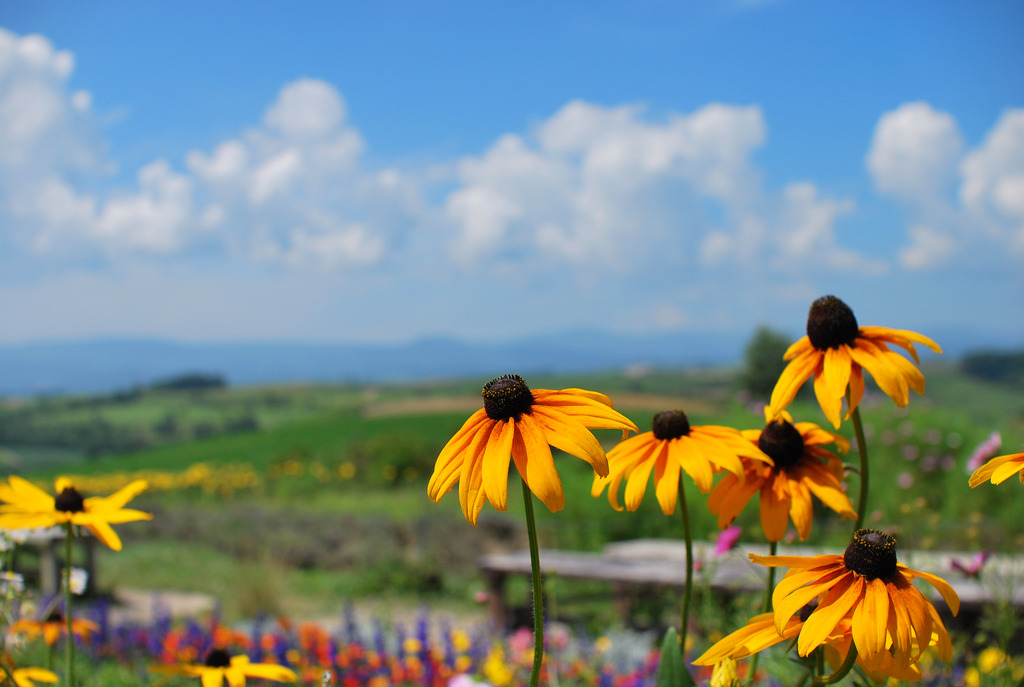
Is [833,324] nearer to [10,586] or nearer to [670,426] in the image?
[670,426]

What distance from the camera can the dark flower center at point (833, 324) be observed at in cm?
131

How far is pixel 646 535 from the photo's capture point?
8.61 meters

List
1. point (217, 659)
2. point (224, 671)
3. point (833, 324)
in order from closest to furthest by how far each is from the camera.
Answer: point (833, 324) → point (224, 671) → point (217, 659)

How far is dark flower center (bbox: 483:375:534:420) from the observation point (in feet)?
3.41

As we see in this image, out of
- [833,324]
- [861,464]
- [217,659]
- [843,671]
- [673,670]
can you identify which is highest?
[833,324]

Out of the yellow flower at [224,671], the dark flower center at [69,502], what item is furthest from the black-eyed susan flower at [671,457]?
the dark flower center at [69,502]

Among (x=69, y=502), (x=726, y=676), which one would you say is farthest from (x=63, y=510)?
(x=726, y=676)

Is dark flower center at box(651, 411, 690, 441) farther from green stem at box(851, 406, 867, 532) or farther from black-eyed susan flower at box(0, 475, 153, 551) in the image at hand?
black-eyed susan flower at box(0, 475, 153, 551)

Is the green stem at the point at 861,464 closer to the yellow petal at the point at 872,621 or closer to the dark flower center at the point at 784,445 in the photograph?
the dark flower center at the point at 784,445

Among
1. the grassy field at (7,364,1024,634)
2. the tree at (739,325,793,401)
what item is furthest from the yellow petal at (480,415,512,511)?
the tree at (739,325,793,401)

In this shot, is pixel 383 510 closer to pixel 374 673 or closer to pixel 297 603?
pixel 297 603

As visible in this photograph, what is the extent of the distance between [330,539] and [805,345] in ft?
27.7

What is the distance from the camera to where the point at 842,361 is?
126cm

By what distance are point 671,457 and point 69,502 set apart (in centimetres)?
118
